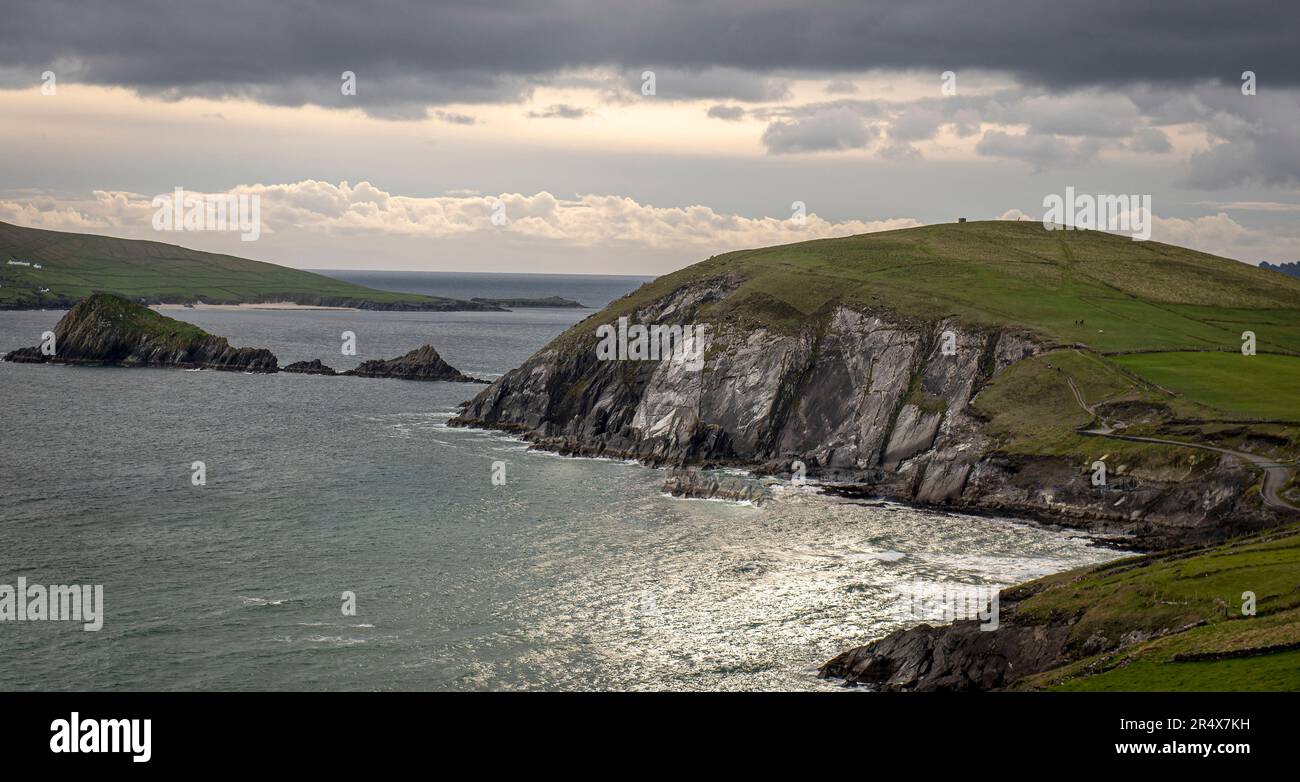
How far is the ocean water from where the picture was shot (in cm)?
6094

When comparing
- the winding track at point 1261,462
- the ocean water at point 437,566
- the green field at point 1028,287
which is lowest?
the ocean water at point 437,566

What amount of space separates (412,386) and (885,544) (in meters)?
120

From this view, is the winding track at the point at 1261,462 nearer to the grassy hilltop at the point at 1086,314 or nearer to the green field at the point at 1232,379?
the grassy hilltop at the point at 1086,314

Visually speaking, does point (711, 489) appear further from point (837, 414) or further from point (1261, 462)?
point (1261, 462)

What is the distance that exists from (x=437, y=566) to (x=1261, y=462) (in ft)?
225

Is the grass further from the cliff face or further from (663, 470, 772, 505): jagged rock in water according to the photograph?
(663, 470, 772, 505): jagged rock in water

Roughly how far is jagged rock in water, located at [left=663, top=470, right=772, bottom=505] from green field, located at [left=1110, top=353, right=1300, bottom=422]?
45644 mm

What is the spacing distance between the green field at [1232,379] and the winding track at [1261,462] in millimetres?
10407

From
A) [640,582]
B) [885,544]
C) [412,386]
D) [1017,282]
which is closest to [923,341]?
[1017,282]

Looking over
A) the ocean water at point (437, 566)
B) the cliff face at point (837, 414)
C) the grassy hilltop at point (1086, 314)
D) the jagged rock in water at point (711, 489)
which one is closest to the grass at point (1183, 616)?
the ocean water at point (437, 566)

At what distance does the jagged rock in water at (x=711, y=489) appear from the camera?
106250mm

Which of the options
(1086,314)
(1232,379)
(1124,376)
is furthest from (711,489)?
(1086,314)

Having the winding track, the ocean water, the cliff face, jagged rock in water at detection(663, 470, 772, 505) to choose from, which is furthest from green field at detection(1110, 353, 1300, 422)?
jagged rock in water at detection(663, 470, 772, 505)
